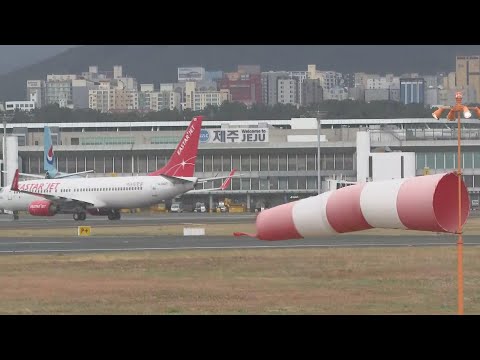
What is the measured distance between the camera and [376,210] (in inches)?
619

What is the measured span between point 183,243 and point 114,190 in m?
38.7

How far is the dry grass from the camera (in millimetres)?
30391

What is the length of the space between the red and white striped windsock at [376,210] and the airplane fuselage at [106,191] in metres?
76.0

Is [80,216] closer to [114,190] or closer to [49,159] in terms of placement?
[114,190]

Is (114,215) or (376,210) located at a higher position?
(376,210)

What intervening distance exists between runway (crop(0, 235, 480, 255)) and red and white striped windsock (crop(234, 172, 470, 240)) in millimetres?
34930

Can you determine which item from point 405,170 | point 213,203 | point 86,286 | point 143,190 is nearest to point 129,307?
point 86,286

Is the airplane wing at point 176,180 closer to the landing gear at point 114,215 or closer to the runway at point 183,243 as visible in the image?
the landing gear at point 114,215

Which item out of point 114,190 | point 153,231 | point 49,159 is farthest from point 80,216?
point 49,159

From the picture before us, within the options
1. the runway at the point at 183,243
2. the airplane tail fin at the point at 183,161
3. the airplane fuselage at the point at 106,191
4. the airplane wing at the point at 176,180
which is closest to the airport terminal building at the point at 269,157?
the airplane fuselage at the point at 106,191

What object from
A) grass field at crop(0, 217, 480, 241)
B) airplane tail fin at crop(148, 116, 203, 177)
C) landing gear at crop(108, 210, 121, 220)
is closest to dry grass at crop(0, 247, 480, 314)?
grass field at crop(0, 217, 480, 241)

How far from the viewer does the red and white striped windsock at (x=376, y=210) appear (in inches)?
596
